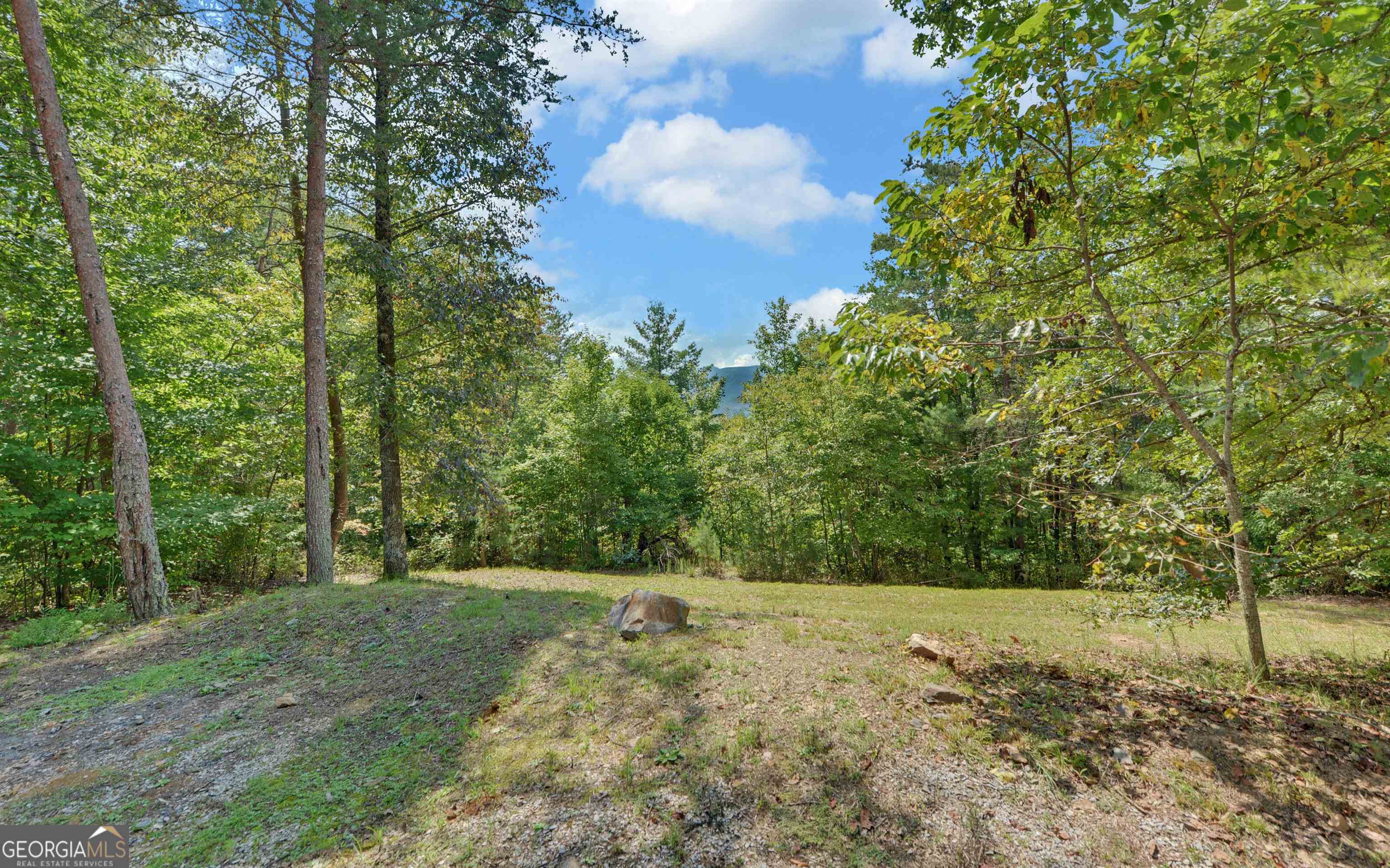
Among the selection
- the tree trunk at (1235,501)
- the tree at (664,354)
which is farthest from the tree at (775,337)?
the tree trunk at (1235,501)

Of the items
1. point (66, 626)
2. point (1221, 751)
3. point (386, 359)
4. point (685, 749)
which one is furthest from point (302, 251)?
point (1221, 751)

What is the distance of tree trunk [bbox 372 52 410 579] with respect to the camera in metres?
8.66

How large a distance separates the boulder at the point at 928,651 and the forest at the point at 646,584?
0.07 metres

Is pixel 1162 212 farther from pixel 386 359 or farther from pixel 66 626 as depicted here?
pixel 66 626

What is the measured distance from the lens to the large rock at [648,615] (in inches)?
224

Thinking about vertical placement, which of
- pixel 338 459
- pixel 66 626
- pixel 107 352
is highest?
pixel 107 352

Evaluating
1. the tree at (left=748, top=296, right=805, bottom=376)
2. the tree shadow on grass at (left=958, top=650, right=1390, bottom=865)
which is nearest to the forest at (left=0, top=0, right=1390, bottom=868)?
the tree shadow on grass at (left=958, top=650, right=1390, bottom=865)

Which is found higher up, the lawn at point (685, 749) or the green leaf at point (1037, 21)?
the green leaf at point (1037, 21)

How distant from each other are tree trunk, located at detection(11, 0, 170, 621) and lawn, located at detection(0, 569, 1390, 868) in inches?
42.3

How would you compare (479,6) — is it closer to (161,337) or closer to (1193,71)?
(161,337)

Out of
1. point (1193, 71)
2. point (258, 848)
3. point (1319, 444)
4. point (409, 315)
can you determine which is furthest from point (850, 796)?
point (409, 315)

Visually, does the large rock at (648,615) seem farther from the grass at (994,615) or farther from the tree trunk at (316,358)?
the tree trunk at (316,358)

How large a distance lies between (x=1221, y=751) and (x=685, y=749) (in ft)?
11.2

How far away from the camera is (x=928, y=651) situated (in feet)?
16.4
